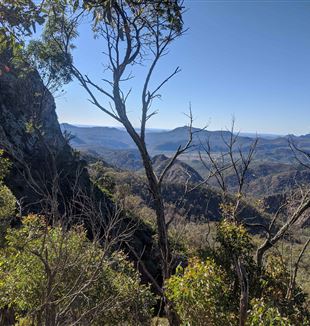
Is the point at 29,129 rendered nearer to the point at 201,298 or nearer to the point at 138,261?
the point at 138,261

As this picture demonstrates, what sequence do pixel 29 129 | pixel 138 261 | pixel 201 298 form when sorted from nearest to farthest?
pixel 201 298
pixel 138 261
pixel 29 129

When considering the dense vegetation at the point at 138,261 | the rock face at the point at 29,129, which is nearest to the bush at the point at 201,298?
the dense vegetation at the point at 138,261

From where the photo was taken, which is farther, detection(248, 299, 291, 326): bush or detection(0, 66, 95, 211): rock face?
detection(0, 66, 95, 211): rock face

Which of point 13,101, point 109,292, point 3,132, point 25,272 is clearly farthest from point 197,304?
point 13,101

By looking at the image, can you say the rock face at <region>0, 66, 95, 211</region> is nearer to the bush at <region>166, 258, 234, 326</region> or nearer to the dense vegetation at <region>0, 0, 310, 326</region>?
the dense vegetation at <region>0, 0, 310, 326</region>

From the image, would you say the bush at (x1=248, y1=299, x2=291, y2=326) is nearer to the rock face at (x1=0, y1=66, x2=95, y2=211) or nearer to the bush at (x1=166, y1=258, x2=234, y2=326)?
the bush at (x1=166, y1=258, x2=234, y2=326)

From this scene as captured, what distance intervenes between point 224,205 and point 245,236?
2.32m

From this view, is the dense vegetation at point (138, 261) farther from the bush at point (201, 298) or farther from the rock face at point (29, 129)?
the rock face at point (29, 129)

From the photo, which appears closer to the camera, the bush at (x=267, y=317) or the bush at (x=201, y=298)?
the bush at (x=267, y=317)

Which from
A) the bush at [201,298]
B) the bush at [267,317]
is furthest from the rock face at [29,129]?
the bush at [267,317]

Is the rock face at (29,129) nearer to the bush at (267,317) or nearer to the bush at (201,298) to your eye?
the bush at (201,298)

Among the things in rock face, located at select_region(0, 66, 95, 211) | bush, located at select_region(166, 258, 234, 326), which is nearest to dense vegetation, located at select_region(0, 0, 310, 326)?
bush, located at select_region(166, 258, 234, 326)

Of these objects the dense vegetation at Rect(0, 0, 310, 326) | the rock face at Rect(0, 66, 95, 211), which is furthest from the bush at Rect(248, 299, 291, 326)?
the rock face at Rect(0, 66, 95, 211)

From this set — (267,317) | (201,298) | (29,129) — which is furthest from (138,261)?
(29,129)
